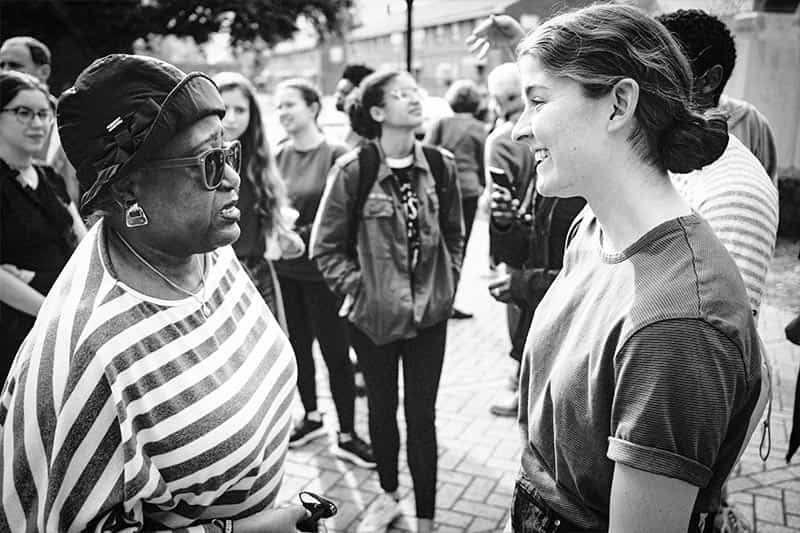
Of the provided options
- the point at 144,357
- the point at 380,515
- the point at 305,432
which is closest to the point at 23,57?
the point at 305,432

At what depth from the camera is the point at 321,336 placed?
14.2 feet

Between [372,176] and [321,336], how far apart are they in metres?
A: 1.36

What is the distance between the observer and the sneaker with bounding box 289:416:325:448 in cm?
442

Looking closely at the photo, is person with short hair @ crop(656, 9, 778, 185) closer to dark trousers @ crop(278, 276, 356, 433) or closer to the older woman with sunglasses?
dark trousers @ crop(278, 276, 356, 433)

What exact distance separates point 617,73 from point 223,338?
3.85ft

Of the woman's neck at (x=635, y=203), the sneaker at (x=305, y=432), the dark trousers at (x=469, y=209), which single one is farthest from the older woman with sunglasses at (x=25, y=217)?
the dark trousers at (x=469, y=209)

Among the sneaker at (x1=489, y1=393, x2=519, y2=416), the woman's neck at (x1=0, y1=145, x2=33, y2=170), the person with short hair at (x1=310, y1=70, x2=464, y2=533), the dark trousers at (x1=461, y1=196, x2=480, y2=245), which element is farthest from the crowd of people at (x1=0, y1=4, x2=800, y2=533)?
the dark trousers at (x1=461, y1=196, x2=480, y2=245)

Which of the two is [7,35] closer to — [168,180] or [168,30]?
[168,30]

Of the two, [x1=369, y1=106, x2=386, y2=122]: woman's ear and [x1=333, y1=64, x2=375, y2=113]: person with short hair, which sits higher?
[x1=369, y1=106, x2=386, y2=122]: woman's ear

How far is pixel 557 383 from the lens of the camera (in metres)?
1.47

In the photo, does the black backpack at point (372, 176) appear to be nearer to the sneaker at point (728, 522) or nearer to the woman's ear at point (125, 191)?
the woman's ear at point (125, 191)

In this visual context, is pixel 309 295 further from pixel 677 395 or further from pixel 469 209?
pixel 677 395

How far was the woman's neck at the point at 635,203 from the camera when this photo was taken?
1.40 meters

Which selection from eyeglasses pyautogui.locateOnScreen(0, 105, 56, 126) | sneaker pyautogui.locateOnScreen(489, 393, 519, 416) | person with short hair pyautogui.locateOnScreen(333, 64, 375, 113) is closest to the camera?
eyeglasses pyautogui.locateOnScreen(0, 105, 56, 126)
